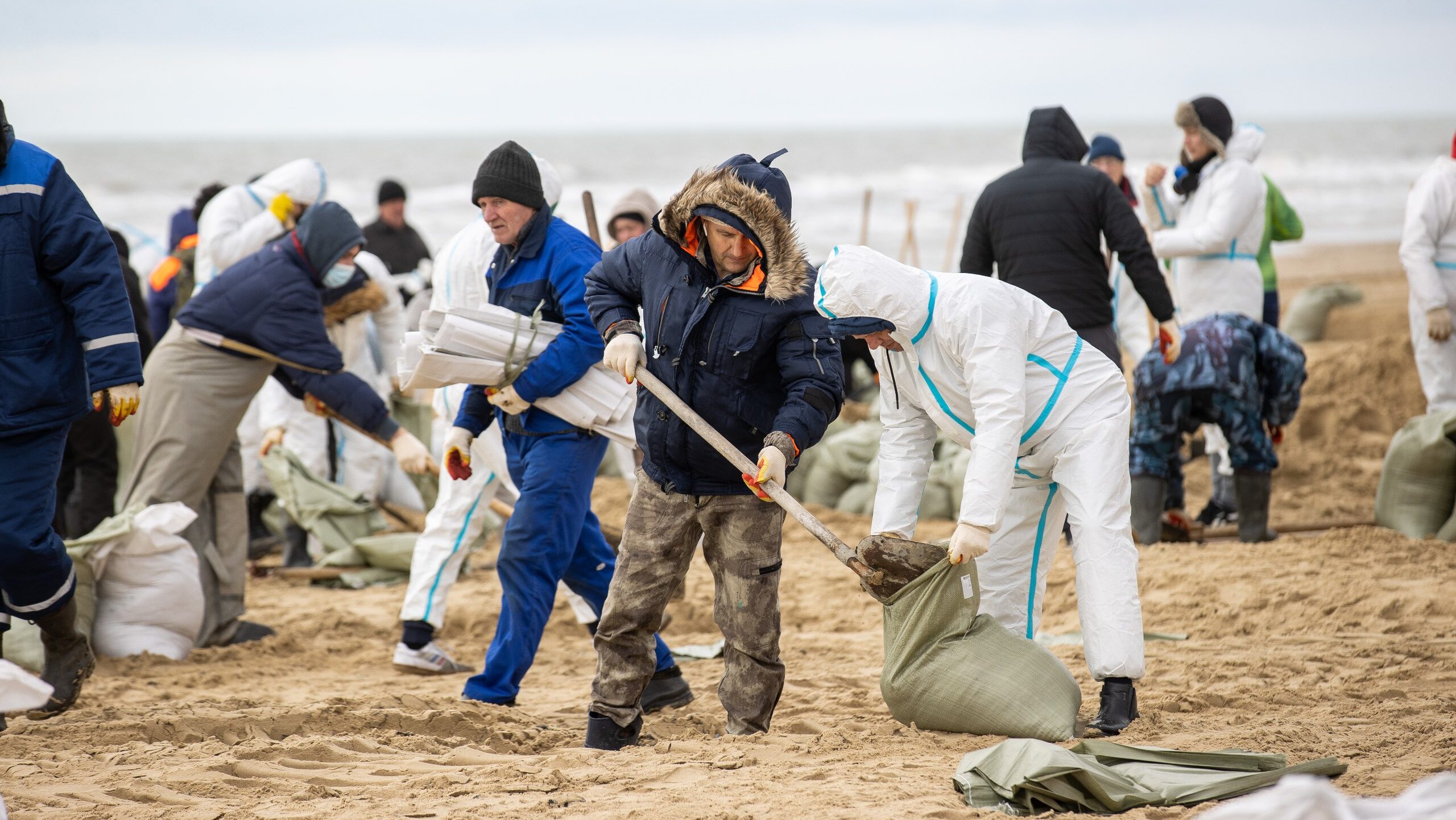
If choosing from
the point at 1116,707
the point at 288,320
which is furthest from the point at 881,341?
the point at 288,320

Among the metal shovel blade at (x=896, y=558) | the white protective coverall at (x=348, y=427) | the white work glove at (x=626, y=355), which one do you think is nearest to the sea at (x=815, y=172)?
the white protective coverall at (x=348, y=427)

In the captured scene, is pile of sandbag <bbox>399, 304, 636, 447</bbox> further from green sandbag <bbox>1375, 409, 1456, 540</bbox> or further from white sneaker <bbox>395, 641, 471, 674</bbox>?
green sandbag <bbox>1375, 409, 1456, 540</bbox>

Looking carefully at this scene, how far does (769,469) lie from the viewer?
3.57 metres

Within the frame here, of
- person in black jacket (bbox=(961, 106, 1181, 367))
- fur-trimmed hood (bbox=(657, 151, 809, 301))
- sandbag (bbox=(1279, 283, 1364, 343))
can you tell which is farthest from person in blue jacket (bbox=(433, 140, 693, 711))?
sandbag (bbox=(1279, 283, 1364, 343))

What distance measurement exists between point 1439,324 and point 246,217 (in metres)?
6.59

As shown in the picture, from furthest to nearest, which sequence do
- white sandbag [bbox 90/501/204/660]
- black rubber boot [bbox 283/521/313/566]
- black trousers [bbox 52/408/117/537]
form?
black rubber boot [bbox 283/521/313/566] → black trousers [bbox 52/408/117/537] → white sandbag [bbox 90/501/204/660]

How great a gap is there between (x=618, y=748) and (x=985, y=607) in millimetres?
1281

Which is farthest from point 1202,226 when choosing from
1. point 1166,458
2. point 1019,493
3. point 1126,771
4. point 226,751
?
point 226,751

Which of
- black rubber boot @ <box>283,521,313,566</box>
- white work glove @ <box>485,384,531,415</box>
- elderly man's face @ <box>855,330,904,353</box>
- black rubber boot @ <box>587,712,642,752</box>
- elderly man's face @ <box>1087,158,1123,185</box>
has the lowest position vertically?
black rubber boot @ <box>283,521,313,566</box>

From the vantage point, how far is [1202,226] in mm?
6738

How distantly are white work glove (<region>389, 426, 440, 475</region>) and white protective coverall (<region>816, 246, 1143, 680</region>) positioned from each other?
2205mm

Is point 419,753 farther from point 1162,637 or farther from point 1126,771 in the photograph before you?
point 1162,637

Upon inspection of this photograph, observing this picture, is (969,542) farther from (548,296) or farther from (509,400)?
(548,296)

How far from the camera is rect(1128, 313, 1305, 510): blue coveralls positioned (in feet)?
21.0
